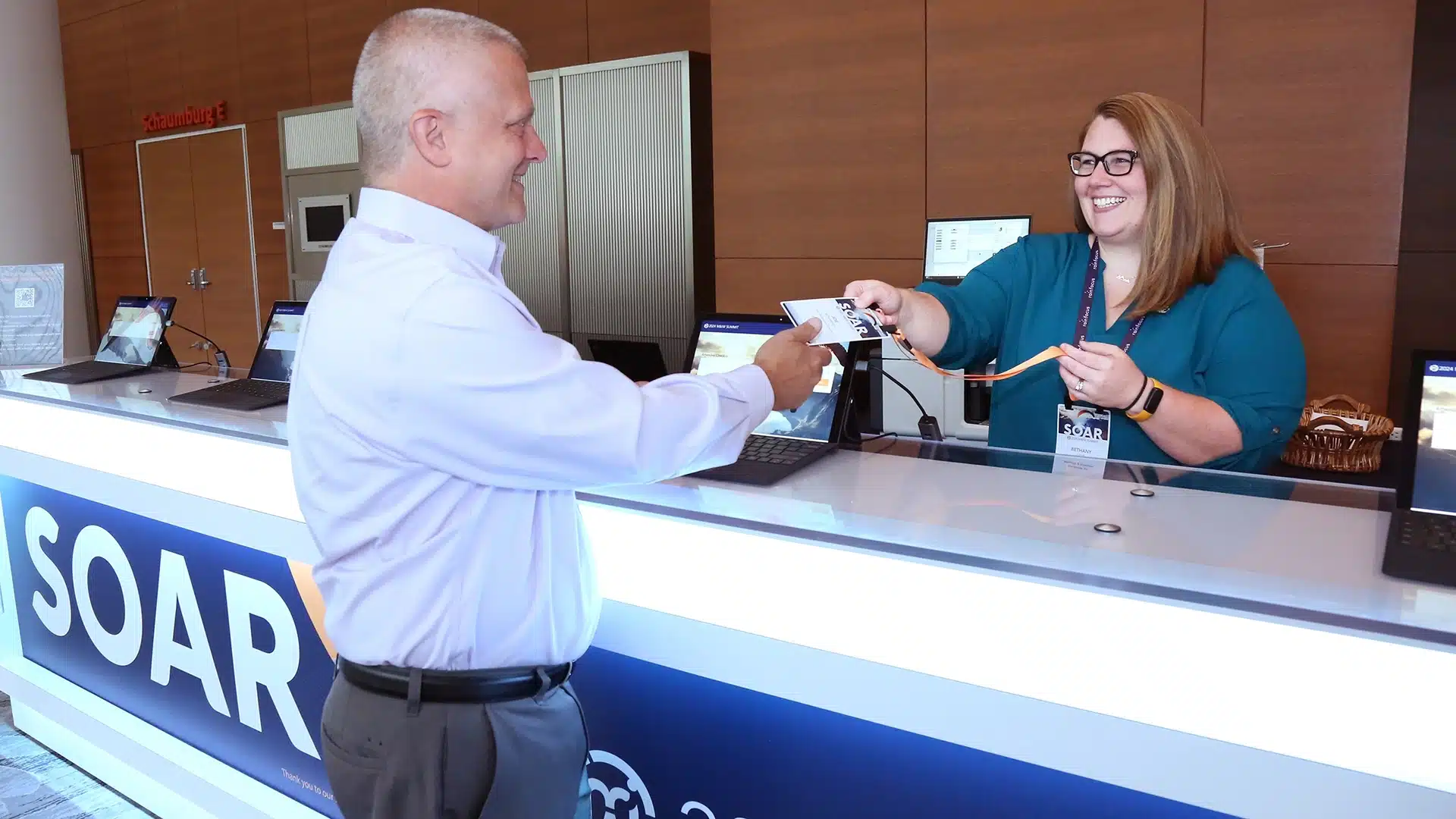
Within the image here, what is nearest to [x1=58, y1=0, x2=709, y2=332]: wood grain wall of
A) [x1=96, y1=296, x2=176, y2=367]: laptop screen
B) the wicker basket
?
[x1=96, y1=296, x2=176, y2=367]: laptop screen

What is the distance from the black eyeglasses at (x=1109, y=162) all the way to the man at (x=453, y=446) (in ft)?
2.75

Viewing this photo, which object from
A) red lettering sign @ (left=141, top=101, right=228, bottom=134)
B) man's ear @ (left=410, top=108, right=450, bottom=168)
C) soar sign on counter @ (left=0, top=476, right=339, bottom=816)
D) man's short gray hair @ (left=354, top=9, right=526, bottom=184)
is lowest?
soar sign on counter @ (left=0, top=476, right=339, bottom=816)

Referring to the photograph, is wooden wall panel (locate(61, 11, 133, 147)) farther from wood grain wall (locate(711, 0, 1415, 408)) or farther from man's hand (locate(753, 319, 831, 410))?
man's hand (locate(753, 319, 831, 410))

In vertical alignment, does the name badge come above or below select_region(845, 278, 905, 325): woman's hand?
below

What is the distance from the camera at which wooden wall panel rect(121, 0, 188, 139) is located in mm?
7645

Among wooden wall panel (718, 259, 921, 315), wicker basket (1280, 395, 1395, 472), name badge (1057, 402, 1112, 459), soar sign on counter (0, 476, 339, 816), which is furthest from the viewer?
wooden wall panel (718, 259, 921, 315)

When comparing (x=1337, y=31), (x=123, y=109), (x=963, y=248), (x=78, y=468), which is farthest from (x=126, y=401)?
(x=123, y=109)

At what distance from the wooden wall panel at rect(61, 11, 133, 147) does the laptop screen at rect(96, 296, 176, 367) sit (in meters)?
6.00

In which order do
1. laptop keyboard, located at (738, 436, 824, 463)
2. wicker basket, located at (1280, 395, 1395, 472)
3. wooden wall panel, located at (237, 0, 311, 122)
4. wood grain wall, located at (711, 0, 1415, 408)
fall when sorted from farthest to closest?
wooden wall panel, located at (237, 0, 311, 122), wood grain wall, located at (711, 0, 1415, 408), wicker basket, located at (1280, 395, 1395, 472), laptop keyboard, located at (738, 436, 824, 463)

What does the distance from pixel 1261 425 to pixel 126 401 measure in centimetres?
247

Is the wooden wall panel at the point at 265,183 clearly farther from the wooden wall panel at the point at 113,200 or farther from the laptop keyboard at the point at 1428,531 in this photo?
the laptop keyboard at the point at 1428,531

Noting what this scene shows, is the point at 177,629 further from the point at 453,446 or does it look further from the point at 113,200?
the point at 113,200

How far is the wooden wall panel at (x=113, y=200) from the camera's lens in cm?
820

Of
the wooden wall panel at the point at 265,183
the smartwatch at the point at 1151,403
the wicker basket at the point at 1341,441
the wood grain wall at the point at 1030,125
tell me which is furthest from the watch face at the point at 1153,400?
the wooden wall panel at the point at 265,183
